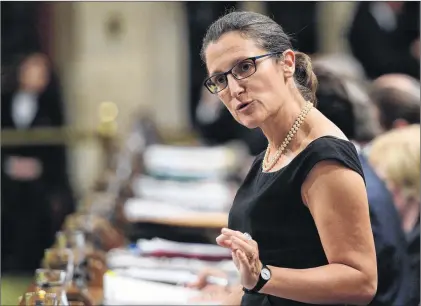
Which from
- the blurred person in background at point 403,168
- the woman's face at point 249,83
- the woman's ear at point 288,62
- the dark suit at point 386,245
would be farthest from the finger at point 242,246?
the blurred person in background at point 403,168

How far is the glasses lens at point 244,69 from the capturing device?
2213mm

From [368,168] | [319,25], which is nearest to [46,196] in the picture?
[319,25]

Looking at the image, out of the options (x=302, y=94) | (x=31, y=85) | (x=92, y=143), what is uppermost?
(x=302, y=94)

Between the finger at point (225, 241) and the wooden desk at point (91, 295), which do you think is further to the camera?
the wooden desk at point (91, 295)

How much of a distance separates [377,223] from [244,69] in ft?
3.37

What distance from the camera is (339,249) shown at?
211cm

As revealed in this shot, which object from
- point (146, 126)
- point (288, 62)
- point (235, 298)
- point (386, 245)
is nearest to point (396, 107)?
point (386, 245)

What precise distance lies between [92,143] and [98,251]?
728 centimetres

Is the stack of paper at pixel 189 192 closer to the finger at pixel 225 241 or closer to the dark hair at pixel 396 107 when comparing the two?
the dark hair at pixel 396 107

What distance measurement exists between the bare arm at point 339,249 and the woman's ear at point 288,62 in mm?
246

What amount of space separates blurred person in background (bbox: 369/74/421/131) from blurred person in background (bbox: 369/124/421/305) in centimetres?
55

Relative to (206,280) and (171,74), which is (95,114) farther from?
(206,280)

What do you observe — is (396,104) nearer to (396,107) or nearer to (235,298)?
(396,107)

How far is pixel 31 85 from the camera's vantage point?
874 cm
